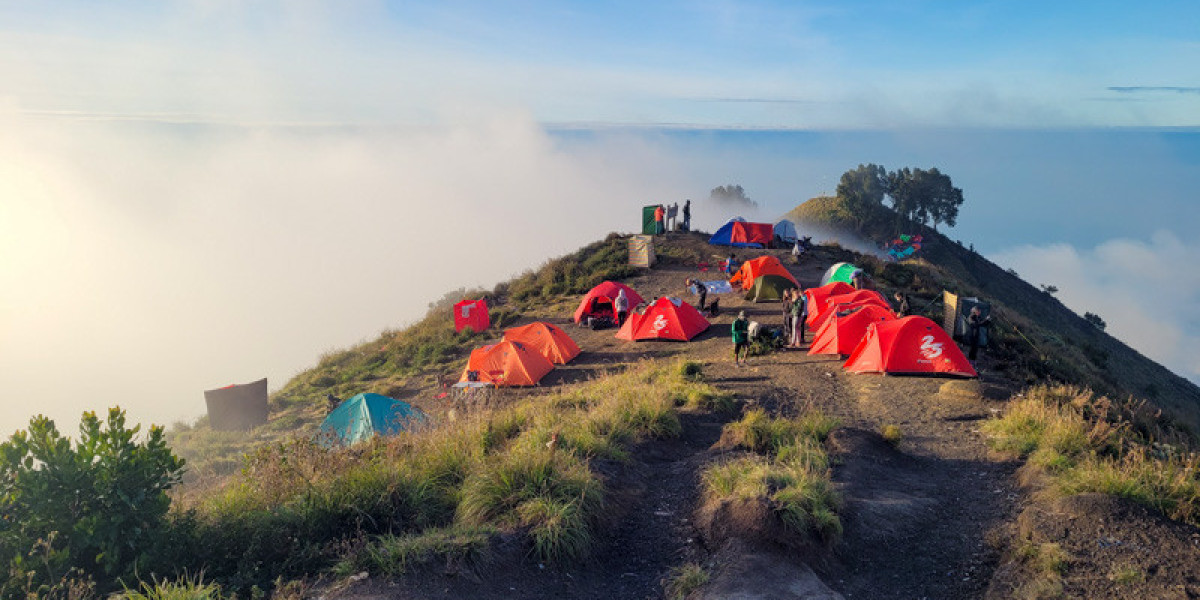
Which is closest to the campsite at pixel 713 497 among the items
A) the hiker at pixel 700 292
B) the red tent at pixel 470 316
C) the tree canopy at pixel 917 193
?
the hiker at pixel 700 292

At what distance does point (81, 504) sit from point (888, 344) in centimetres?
1282

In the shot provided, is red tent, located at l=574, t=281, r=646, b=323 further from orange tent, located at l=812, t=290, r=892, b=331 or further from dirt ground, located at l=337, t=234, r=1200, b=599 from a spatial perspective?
dirt ground, located at l=337, t=234, r=1200, b=599

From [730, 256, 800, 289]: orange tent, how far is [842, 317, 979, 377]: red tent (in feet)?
29.8

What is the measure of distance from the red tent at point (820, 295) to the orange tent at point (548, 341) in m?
6.55

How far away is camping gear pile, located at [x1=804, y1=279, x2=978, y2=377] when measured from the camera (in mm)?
13672

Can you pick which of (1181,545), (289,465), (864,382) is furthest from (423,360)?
(1181,545)

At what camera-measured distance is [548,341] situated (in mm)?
19828

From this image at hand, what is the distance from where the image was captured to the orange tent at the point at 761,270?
2358 centimetres

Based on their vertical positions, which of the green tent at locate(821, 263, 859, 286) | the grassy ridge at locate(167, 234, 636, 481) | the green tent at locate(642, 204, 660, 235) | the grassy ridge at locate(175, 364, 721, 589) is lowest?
the grassy ridge at locate(167, 234, 636, 481)

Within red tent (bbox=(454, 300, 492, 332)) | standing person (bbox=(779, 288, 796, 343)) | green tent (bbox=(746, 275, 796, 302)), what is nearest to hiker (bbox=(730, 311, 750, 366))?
standing person (bbox=(779, 288, 796, 343))

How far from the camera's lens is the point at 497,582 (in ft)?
19.0

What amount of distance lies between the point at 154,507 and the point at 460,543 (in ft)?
8.33

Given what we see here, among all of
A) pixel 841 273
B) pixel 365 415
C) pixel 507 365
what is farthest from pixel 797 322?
pixel 365 415

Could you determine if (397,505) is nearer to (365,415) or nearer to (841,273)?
(365,415)
